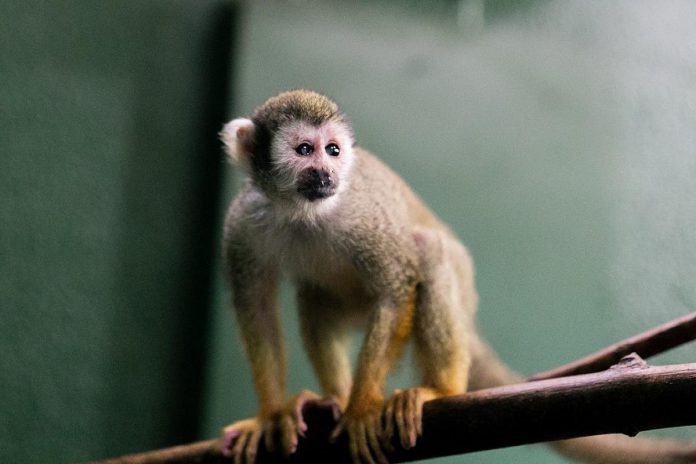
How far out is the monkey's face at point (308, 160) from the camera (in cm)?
294

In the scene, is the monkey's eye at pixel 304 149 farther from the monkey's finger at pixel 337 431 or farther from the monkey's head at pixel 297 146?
the monkey's finger at pixel 337 431

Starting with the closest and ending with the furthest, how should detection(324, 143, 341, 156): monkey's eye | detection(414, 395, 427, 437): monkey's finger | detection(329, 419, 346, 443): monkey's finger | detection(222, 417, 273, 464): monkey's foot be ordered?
1. detection(414, 395, 427, 437): monkey's finger
2. detection(329, 419, 346, 443): monkey's finger
3. detection(222, 417, 273, 464): monkey's foot
4. detection(324, 143, 341, 156): monkey's eye

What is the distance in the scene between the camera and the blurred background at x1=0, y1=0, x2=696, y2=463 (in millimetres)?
3699

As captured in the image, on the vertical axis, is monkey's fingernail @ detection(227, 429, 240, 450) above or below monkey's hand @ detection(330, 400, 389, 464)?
below

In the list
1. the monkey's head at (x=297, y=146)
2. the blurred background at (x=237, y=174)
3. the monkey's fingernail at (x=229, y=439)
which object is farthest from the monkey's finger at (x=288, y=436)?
the monkey's head at (x=297, y=146)

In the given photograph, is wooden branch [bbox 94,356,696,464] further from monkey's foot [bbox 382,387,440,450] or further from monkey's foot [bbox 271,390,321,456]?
monkey's foot [bbox 271,390,321,456]

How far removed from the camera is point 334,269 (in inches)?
127

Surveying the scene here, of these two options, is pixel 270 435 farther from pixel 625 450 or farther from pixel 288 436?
pixel 625 450

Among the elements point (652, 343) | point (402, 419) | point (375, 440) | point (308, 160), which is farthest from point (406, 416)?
point (308, 160)

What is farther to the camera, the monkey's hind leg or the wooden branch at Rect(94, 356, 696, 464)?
the monkey's hind leg

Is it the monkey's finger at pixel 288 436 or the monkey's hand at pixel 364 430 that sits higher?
Answer: the monkey's hand at pixel 364 430

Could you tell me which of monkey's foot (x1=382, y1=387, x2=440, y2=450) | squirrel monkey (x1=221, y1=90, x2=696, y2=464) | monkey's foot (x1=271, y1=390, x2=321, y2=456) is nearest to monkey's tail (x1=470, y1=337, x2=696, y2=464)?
squirrel monkey (x1=221, y1=90, x2=696, y2=464)

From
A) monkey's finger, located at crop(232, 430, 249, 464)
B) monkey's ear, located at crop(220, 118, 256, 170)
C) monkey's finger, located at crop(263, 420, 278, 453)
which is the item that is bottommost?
monkey's finger, located at crop(232, 430, 249, 464)

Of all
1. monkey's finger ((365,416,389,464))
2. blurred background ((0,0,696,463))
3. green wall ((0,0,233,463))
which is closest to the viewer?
monkey's finger ((365,416,389,464))
